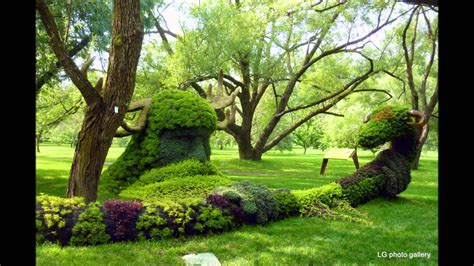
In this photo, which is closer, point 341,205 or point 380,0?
point 341,205

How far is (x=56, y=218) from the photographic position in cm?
472

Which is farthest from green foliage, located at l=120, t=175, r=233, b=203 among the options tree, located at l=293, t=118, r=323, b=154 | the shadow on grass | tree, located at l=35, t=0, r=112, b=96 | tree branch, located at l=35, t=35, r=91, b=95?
tree, located at l=293, t=118, r=323, b=154

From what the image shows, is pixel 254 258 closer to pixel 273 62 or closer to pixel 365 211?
pixel 365 211

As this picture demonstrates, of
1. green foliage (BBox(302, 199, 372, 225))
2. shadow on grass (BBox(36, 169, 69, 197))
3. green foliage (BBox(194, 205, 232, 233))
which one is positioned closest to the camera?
green foliage (BBox(194, 205, 232, 233))

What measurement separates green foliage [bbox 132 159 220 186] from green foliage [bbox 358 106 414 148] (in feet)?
11.5

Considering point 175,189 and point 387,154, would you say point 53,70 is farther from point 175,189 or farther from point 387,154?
point 387,154

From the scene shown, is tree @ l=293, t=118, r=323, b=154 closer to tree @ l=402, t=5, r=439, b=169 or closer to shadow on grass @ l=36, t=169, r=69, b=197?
tree @ l=402, t=5, r=439, b=169

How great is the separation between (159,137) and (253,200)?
7.48ft

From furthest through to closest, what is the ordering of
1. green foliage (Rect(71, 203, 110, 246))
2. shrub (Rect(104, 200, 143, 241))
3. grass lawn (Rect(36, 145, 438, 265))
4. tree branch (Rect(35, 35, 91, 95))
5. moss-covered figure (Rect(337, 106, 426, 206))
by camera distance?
tree branch (Rect(35, 35, 91, 95)), moss-covered figure (Rect(337, 106, 426, 206)), shrub (Rect(104, 200, 143, 241)), green foliage (Rect(71, 203, 110, 246)), grass lawn (Rect(36, 145, 438, 265))

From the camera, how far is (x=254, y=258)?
15.8 feet

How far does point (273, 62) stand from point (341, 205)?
10122 millimetres

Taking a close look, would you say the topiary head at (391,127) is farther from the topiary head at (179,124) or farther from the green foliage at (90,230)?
the green foliage at (90,230)

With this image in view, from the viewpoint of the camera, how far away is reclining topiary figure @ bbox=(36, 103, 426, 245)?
4832 mm
